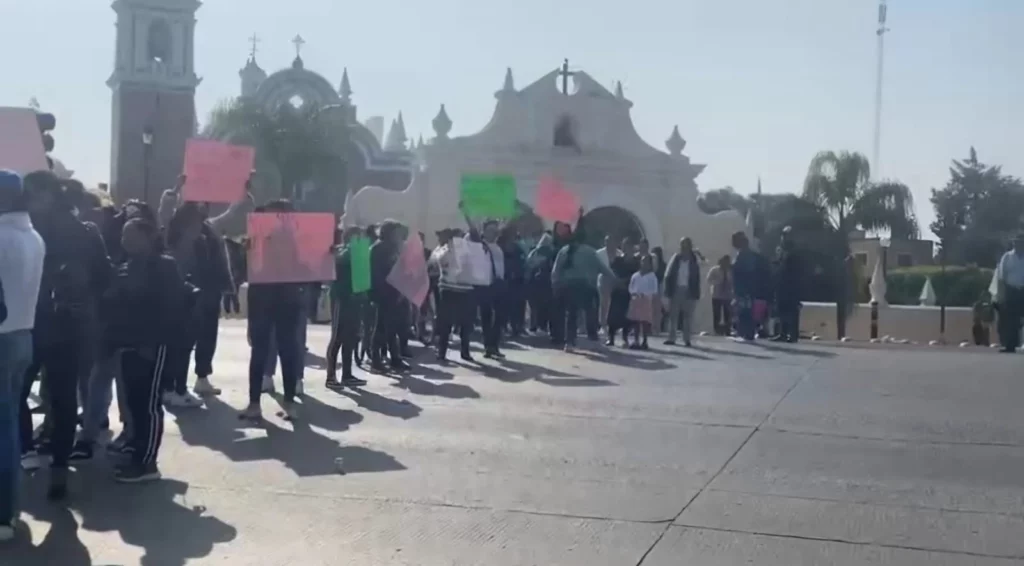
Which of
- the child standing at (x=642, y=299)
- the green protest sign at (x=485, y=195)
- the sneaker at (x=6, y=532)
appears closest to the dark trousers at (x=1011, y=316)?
the child standing at (x=642, y=299)

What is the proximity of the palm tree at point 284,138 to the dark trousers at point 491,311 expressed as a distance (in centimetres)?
3947

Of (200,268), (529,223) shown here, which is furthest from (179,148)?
(200,268)

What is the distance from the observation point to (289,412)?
35.3 feet

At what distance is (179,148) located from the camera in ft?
193

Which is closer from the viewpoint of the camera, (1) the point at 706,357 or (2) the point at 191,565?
(2) the point at 191,565

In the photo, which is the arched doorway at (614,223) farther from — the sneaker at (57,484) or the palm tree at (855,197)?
the sneaker at (57,484)

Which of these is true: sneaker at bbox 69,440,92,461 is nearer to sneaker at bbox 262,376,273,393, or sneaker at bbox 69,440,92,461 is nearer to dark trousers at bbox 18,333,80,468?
dark trousers at bbox 18,333,80,468

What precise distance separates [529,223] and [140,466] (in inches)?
953

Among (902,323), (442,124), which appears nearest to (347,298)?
(902,323)

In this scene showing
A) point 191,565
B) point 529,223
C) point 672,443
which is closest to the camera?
point 191,565

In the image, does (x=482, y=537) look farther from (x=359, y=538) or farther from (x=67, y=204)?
(x=67, y=204)

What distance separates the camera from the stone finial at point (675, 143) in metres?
41.9

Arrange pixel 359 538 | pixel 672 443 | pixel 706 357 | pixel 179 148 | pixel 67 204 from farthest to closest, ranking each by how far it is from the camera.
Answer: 1. pixel 179 148
2. pixel 706 357
3. pixel 672 443
4. pixel 67 204
5. pixel 359 538

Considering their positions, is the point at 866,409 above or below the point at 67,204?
below
